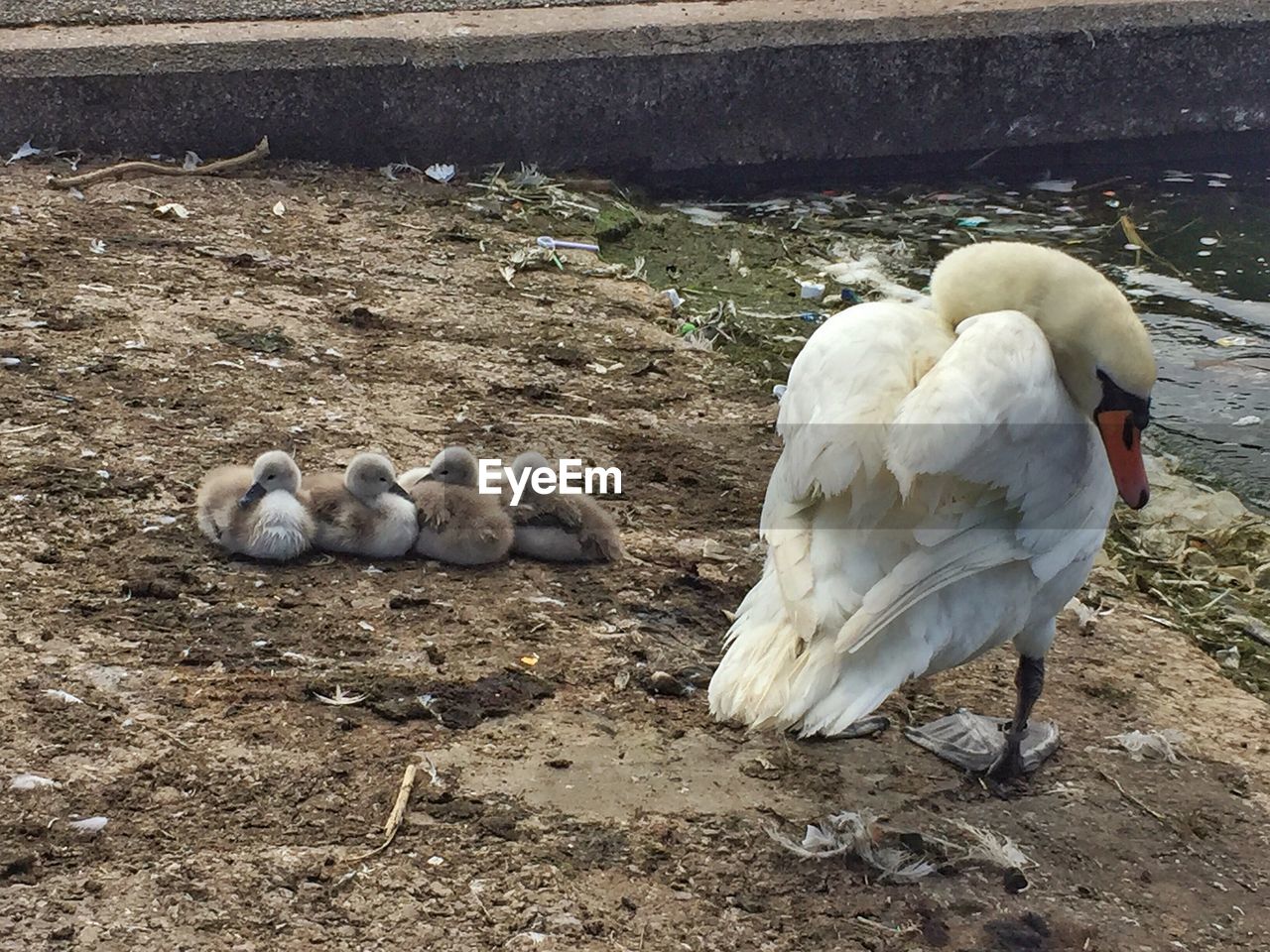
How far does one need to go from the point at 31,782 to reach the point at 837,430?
1689mm

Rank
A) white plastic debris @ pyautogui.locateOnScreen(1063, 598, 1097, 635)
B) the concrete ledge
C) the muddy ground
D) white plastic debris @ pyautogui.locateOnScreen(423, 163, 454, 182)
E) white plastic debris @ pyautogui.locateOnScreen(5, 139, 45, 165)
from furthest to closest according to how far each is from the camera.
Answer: white plastic debris @ pyautogui.locateOnScreen(423, 163, 454, 182) → the concrete ledge → white plastic debris @ pyautogui.locateOnScreen(5, 139, 45, 165) → white plastic debris @ pyautogui.locateOnScreen(1063, 598, 1097, 635) → the muddy ground

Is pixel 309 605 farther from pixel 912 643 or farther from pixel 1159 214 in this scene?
pixel 1159 214

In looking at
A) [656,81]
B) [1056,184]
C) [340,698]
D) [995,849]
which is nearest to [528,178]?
[656,81]

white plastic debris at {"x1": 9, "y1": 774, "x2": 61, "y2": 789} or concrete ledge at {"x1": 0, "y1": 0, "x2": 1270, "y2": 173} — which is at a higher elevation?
concrete ledge at {"x1": 0, "y1": 0, "x2": 1270, "y2": 173}

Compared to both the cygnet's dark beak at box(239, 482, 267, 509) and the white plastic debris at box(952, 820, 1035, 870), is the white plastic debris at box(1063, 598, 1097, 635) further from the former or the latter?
the cygnet's dark beak at box(239, 482, 267, 509)

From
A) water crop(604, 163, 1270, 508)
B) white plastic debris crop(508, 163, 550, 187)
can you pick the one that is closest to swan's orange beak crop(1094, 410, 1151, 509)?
water crop(604, 163, 1270, 508)

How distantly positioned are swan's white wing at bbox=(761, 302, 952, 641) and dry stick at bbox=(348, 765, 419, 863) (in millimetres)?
841

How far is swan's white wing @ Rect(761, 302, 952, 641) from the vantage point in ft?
9.41

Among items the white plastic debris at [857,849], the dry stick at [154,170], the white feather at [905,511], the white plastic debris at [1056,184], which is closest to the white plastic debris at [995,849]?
the white plastic debris at [857,849]

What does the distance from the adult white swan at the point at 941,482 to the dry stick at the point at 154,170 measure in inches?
Answer: 171

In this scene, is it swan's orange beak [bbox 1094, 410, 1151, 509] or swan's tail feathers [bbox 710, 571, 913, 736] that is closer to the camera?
swan's tail feathers [bbox 710, 571, 913, 736]

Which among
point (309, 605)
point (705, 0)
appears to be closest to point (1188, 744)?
point (309, 605)

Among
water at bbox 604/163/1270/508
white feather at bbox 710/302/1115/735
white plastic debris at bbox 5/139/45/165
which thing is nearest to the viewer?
white feather at bbox 710/302/1115/735

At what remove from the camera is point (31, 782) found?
9.00 ft
